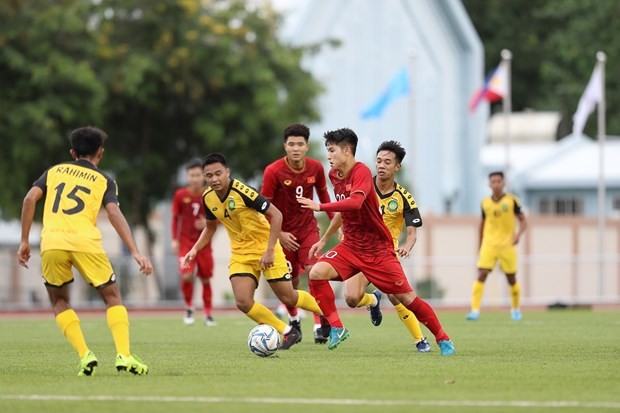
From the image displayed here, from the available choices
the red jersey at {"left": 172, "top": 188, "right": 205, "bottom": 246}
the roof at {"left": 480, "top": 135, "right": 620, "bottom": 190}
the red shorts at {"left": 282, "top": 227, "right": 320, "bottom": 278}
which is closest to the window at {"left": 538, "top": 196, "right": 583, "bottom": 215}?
the roof at {"left": 480, "top": 135, "right": 620, "bottom": 190}

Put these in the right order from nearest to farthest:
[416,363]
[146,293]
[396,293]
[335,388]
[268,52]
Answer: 1. [335,388]
2. [416,363]
3. [396,293]
4. [146,293]
5. [268,52]

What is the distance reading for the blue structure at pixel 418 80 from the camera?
1916 inches

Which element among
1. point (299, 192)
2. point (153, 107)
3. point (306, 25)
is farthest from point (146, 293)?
point (299, 192)

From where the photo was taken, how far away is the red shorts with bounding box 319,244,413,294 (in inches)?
526

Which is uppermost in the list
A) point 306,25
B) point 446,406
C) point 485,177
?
point 306,25

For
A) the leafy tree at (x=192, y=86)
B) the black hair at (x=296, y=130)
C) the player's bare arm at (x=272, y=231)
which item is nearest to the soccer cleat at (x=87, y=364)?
the player's bare arm at (x=272, y=231)

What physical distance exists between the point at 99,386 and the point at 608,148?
4468cm

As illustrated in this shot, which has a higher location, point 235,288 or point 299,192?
point 299,192

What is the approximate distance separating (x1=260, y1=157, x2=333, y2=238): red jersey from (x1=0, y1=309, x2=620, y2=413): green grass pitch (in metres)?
1.53

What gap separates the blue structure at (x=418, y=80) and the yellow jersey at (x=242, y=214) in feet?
107

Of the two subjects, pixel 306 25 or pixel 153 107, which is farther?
pixel 306 25

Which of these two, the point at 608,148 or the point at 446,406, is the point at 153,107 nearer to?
the point at 608,148

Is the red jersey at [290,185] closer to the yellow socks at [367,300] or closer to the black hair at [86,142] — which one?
the yellow socks at [367,300]

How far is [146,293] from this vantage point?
34219 millimetres
